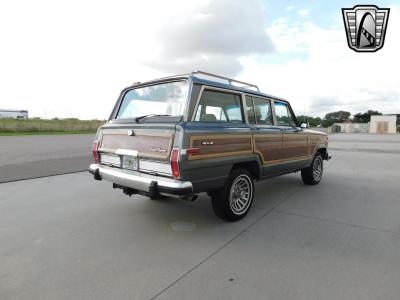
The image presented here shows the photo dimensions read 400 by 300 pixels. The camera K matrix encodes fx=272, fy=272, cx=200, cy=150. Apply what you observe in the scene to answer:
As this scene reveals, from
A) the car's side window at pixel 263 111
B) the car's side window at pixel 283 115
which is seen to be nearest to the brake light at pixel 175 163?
the car's side window at pixel 263 111

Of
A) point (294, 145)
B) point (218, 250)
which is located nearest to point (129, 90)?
point (218, 250)

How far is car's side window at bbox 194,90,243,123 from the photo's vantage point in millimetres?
3661

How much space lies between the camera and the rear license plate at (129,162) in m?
3.70

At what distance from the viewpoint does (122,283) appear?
2467mm


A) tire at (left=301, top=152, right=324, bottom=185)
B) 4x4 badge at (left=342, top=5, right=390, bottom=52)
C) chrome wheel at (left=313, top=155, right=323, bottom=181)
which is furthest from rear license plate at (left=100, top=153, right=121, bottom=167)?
4x4 badge at (left=342, top=5, right=390, bottom=52)

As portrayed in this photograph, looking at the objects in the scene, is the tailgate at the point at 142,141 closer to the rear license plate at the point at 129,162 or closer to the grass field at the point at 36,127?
the rear license plate at the point at 129,162

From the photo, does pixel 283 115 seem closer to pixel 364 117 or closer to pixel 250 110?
pixel 250 110

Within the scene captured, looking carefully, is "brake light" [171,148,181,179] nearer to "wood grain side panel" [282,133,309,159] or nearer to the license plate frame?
the license plate frame

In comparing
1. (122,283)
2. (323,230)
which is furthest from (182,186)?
(323,230)

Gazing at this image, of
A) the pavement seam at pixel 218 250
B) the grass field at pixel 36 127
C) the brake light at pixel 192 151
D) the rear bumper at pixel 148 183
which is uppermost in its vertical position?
the grass field at pixel 36 127

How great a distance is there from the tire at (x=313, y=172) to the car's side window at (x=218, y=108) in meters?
2.97

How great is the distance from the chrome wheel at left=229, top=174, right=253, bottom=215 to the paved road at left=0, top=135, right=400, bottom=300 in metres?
0.20

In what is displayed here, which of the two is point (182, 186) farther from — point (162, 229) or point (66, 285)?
point (66, 285)

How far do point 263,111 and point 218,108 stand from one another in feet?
4.10
